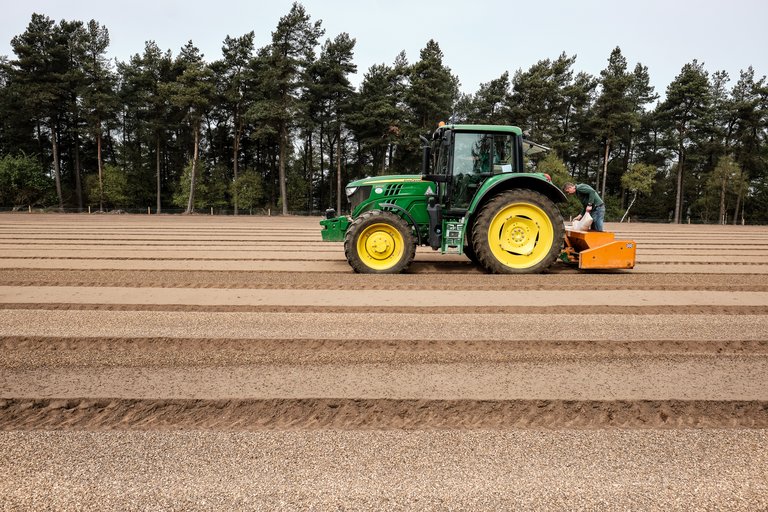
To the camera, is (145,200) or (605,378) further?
(145,200)

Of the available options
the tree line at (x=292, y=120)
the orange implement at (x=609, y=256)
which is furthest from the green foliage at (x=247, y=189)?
the orange implement at (x=609, y=256)

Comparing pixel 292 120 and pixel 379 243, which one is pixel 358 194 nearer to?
pixel 379 243

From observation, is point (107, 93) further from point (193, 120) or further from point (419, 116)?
point (419, 116)

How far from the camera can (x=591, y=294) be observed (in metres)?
6.43

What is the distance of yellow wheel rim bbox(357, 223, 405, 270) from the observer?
A: 7.86m

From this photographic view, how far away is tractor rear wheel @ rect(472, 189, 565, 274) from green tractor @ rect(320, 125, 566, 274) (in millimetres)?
15

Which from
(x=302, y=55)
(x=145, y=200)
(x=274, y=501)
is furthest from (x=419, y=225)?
(x=145, y=200)

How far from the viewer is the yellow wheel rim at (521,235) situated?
791 cm

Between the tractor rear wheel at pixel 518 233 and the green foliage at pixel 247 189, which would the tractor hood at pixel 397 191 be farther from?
the green foliage at pixel 247 189

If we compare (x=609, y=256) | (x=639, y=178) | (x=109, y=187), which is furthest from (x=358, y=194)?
(x=639, y=178)

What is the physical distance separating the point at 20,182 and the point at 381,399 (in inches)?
1717

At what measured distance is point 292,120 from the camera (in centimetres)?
3775

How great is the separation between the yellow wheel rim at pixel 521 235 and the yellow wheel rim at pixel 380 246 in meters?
1.46

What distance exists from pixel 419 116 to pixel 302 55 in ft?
Answer: 34.2
